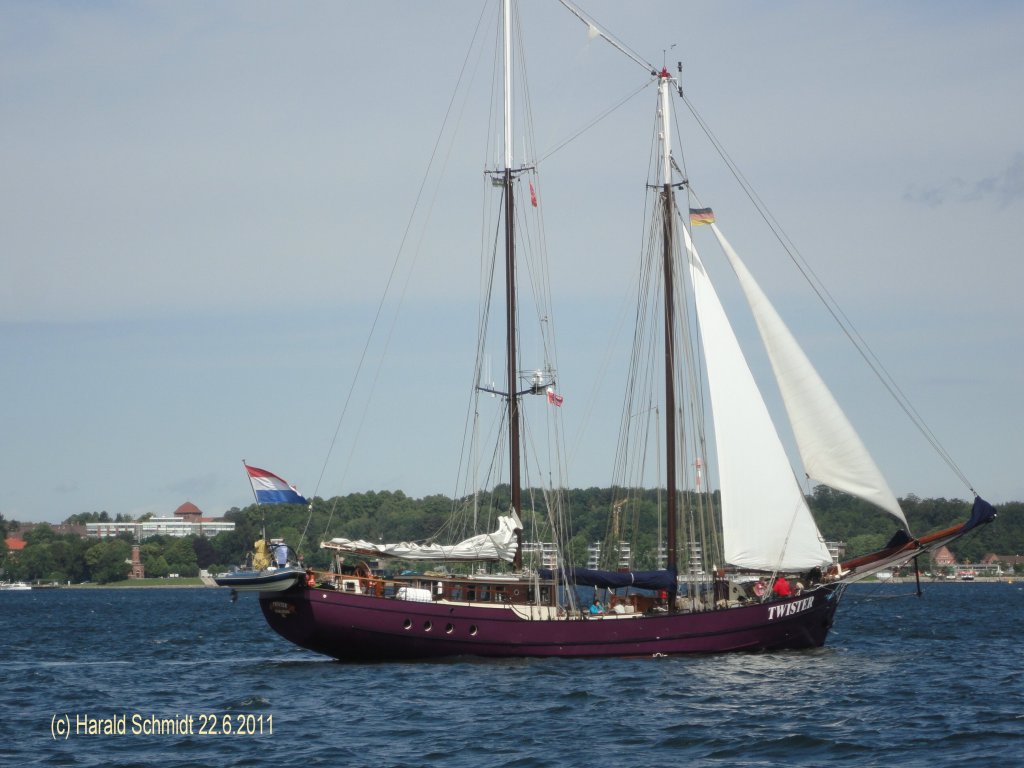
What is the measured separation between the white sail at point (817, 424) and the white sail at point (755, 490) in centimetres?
108

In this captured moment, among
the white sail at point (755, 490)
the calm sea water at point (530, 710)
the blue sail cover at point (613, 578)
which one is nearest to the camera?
the calm sea water at point (530, 710)

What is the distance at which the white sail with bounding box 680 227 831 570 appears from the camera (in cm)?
4969

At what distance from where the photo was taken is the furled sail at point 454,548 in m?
50.4

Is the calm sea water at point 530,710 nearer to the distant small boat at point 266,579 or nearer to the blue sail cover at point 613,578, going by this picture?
Answer: the blue sail cover at point 613,578

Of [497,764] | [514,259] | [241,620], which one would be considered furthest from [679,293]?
[241,620]

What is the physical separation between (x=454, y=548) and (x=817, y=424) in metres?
13.1

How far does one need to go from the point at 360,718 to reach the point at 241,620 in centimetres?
6987

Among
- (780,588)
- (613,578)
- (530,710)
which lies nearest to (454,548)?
(613,578)

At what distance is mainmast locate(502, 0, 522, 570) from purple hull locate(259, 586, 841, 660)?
12.6ft

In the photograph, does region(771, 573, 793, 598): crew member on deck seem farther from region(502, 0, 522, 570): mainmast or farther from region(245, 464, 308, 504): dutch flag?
region(245, 464, 308, 504): dutch flag

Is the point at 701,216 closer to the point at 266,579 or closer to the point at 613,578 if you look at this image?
the point at 613,578

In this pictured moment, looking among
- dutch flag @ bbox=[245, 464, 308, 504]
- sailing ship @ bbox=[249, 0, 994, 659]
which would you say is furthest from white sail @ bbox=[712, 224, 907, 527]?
dutch flag @ bbox=[245, 464, 308, 504]

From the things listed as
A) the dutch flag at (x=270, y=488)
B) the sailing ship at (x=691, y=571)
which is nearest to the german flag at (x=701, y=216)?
the sailing ship at (x=691, y=571)

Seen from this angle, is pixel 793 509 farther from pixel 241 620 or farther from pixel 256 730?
pixel 241 620
